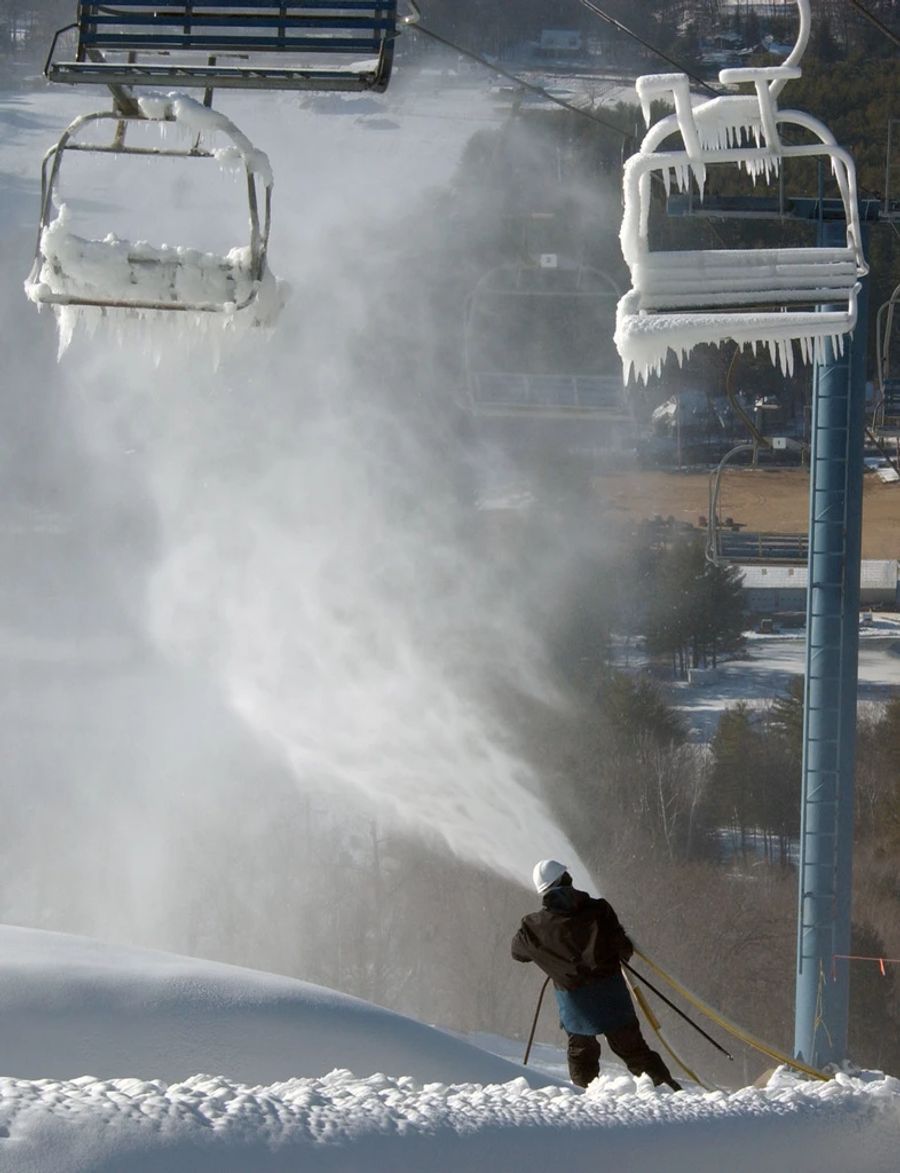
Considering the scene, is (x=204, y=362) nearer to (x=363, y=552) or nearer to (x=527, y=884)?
(x=363, y=552)

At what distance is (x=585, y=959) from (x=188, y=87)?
2060mm

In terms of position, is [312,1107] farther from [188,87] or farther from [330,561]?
[330,561]

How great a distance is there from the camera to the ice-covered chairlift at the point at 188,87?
289cm

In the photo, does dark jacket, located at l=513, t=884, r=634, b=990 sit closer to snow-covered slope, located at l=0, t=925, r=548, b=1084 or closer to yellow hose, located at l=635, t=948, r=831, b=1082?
yellow hose, located at l=635, t=948, r=831, b=1082

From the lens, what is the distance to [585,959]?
346 cm

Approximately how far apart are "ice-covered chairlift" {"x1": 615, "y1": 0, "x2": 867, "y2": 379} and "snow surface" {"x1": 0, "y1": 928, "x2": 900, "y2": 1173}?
1.30 meters

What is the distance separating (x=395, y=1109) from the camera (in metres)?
2.25

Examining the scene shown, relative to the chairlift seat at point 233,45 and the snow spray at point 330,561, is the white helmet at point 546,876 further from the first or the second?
the snow spray at point 330,561

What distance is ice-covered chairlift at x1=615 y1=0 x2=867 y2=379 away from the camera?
107 inches

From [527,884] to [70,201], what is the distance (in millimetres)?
30012

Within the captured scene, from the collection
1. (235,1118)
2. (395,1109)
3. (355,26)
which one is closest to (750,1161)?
(395,1109)

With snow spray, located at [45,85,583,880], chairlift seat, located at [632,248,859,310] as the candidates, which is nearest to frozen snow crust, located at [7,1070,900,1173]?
chairlift seat, located at [632,248,859,310]

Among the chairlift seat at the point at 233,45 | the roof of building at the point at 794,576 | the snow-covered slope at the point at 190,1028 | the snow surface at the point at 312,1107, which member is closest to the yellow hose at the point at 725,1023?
the snow surface at the point at 312,1107

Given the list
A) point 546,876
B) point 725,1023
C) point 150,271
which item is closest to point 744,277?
point 150,271
